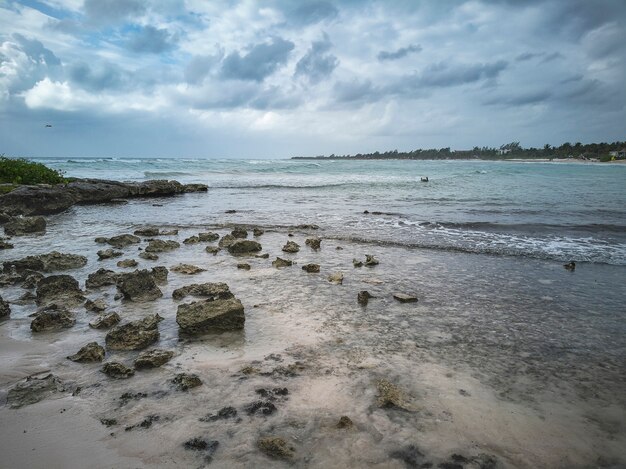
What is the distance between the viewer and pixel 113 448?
8.71 feet

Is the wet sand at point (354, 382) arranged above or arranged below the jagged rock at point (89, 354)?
below

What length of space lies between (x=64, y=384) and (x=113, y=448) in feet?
3.85

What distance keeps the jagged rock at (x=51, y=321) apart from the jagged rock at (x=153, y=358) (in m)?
→ 1.48

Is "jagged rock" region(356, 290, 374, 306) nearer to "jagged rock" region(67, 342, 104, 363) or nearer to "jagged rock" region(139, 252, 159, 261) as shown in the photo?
"jagged rock" region(67, 342, 104, 363)

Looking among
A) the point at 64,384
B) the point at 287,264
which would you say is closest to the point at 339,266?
the point at 287,264

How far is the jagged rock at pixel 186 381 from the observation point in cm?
338

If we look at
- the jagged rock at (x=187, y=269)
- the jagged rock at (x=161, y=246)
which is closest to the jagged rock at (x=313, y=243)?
the jagged rock at (x=187, y=269)

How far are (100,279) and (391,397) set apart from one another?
17.3 ft

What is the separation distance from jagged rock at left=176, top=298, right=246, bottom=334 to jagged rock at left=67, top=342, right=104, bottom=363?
87cm

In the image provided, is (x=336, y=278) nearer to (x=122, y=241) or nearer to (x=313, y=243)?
(x=313, y=243)

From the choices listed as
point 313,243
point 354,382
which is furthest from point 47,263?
point 354,382

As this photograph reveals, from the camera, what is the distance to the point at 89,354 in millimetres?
3840

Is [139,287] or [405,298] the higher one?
[139,287]

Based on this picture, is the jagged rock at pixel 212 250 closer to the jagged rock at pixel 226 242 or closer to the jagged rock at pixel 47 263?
the jagged rock at pixel 226 242
